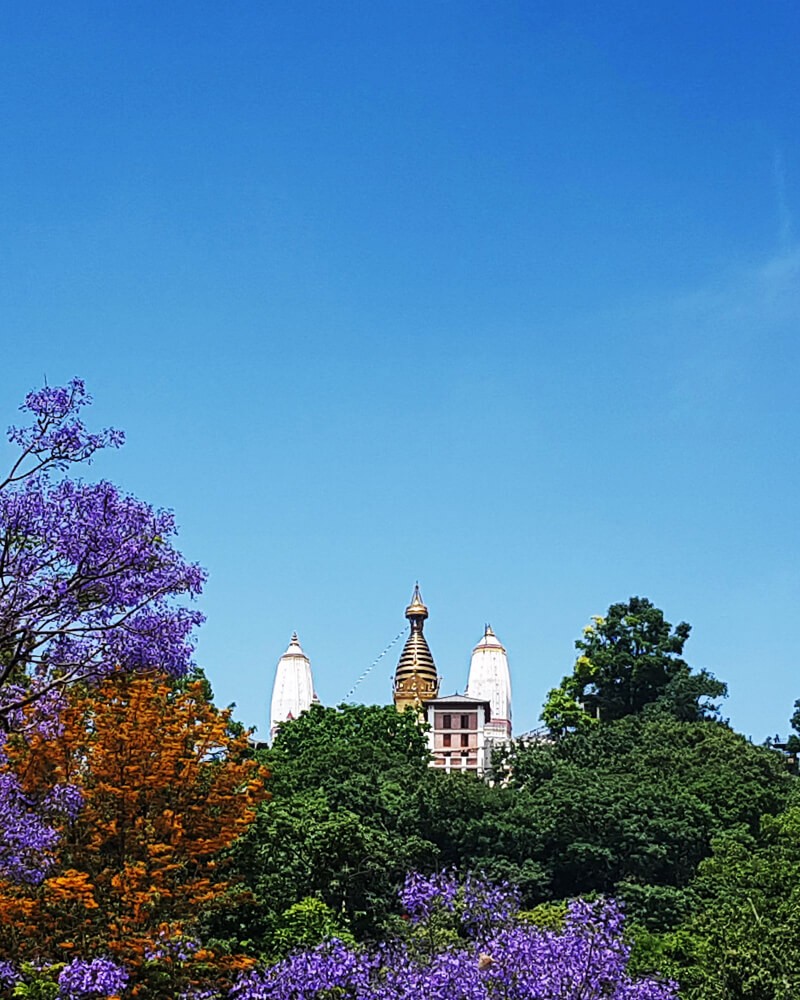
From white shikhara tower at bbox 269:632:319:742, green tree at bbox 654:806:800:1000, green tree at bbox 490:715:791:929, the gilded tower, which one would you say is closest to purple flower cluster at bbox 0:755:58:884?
green tree at bbox 654:806:800:1000

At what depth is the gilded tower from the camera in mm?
74125

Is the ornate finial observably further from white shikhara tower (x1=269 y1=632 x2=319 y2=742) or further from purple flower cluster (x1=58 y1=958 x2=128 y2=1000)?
purple flower cluster (x1=58 y1=958 x2=128 y2=1000)

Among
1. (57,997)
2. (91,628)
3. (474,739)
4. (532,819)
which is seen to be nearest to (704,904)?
(532,819)

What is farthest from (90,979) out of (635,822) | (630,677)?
(630,677)

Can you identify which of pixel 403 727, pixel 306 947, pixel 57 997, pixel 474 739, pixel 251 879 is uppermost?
pixel 474 739

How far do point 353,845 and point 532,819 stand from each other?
7.41 m

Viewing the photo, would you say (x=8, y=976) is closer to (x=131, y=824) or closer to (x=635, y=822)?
(x=131, y=824)

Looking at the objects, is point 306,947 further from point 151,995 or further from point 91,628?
point 91,628

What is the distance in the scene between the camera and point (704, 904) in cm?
2739

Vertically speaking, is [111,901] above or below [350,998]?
above

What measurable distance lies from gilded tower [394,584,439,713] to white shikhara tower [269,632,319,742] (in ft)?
26.0

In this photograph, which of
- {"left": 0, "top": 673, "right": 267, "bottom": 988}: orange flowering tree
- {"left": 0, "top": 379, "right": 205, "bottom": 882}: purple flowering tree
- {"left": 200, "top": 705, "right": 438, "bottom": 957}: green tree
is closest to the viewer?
{"left": 0, "top": 379, "right": 205, "bottom": 882}: purple flowering tree

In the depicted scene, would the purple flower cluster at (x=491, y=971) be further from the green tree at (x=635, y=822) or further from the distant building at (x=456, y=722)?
the distant building at (x=456, y=722)

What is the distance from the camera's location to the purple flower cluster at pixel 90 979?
17.1 metres
